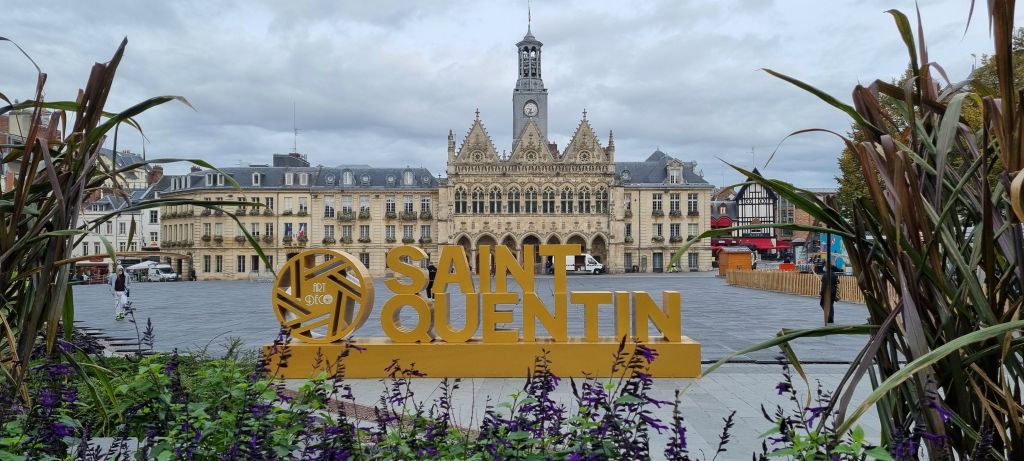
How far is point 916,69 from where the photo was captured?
267 cm

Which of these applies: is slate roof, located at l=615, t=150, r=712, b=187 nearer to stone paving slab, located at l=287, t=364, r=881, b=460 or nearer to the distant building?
the distant building

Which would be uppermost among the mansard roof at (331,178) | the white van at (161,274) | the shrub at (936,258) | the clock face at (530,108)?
the clock face at (530,108)

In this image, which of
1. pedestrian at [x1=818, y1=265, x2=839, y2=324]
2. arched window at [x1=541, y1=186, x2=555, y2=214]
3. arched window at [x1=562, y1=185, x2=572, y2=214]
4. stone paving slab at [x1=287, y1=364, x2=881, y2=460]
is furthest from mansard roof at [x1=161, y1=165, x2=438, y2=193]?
stone paving slab at [x1=287, y1=364, x2=881, y2=460]

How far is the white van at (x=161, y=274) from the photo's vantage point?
188ft

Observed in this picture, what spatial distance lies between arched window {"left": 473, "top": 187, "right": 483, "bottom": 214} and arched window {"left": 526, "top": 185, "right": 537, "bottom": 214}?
375 centimetres

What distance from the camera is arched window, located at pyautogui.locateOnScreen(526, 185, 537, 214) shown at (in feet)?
202

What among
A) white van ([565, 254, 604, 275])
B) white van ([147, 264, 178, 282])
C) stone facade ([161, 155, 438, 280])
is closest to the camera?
white van ([147, 264, 178, 282])

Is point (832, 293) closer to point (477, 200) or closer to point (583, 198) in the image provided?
point (583, 198)

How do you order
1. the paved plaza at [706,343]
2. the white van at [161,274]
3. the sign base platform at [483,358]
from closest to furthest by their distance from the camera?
the paved plaza at [706,343]
the sign base platform at [483,358]
the white van at [161,274]

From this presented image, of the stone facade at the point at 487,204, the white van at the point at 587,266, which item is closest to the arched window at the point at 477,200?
the stone facade at the point at 487,204

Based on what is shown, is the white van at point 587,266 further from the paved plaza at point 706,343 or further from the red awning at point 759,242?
the paved plaza at point 706,343

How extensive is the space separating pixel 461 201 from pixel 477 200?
130 cm

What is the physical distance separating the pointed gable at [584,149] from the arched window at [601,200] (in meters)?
2.53

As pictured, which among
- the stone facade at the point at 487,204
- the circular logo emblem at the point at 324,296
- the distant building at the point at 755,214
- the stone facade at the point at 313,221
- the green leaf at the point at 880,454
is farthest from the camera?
the distant building at the point at 755,214
